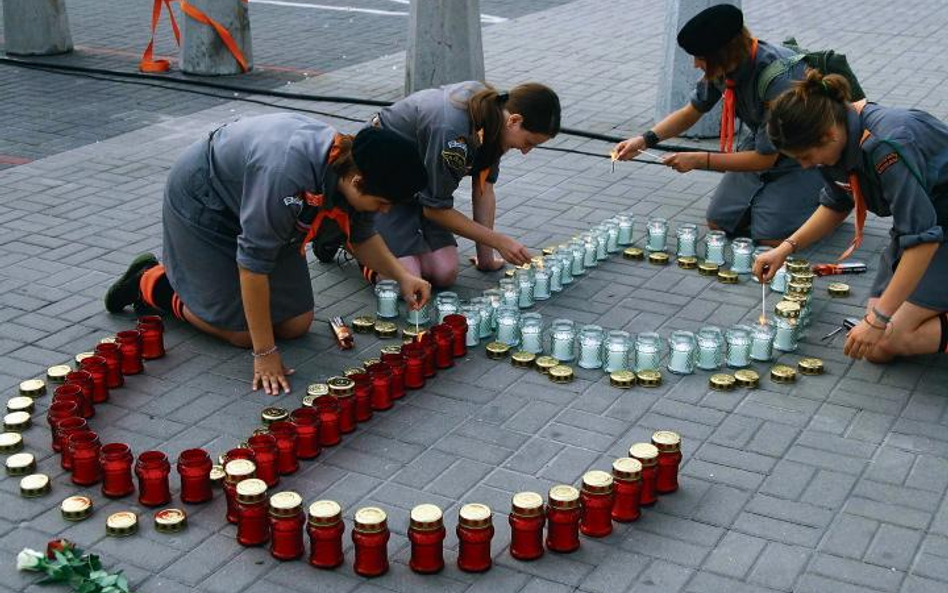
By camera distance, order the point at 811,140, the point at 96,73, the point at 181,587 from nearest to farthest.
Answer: the point at 181,587, the point at 811,140, the point at 96,73

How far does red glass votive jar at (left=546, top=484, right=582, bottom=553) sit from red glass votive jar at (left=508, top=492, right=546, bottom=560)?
4 cm

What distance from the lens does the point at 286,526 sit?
434 cm

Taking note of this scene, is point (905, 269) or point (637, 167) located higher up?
point (905, 269)

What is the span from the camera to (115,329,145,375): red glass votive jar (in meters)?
5.76

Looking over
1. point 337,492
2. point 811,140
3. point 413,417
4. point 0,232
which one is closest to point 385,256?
point 413,417

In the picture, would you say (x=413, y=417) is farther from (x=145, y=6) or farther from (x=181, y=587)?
(x=145, y=6)

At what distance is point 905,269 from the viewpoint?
5.41 metres

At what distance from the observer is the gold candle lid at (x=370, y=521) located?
4234mm

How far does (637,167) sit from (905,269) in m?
3.83

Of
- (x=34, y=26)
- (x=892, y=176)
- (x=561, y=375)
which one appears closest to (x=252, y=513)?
(x=561, y=375)

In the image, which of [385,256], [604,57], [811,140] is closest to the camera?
[811,140]

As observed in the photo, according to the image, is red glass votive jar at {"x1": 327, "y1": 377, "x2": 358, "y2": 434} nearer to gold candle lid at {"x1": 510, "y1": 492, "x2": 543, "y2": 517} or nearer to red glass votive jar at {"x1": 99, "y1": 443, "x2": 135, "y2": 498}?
red glass votive jar at {"x1": 99, "y1": 443, "x2": 135, "y2": 498}

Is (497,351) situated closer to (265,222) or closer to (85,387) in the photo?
(265,222)

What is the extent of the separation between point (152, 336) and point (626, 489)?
240 centimetres
